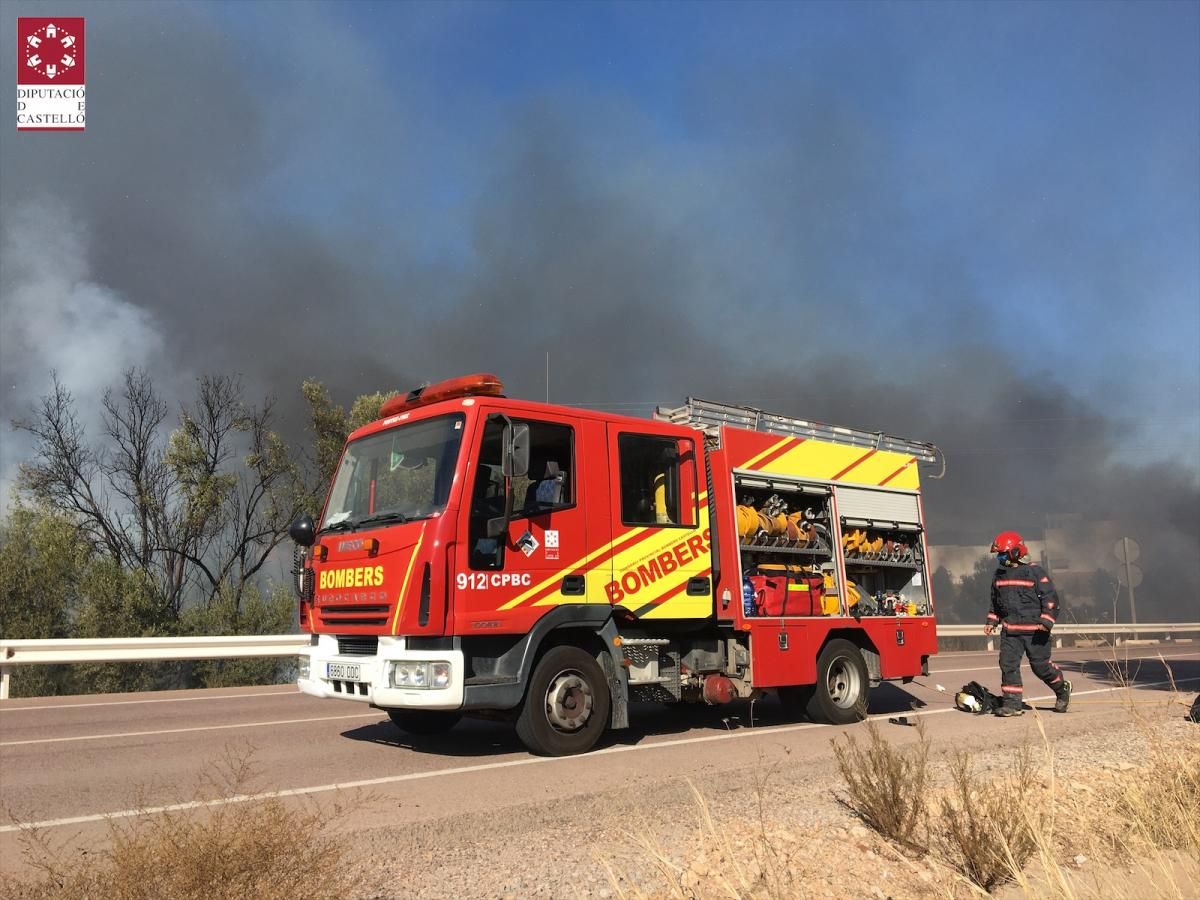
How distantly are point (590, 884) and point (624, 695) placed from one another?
3.65m

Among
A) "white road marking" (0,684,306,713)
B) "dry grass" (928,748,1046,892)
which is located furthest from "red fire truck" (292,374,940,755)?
"white road marking" (0,684,306,713)

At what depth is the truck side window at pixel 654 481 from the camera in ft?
26.5

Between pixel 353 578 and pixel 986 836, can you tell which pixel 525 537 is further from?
pixel 986 836

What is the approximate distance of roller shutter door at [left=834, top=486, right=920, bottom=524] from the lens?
10.1 m

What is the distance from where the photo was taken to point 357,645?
718 centimetres

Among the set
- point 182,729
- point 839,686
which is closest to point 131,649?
point 182,729

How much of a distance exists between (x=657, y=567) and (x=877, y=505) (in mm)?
3675

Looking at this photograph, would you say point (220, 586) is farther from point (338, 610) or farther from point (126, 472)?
point (338, 610)

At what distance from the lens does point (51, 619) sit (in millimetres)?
18734

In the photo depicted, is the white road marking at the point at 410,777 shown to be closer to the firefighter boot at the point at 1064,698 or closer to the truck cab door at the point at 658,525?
the truck cab door at the point at 658,525

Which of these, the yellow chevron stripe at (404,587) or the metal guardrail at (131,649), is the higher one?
the yellow chevron stripe at (404,587)

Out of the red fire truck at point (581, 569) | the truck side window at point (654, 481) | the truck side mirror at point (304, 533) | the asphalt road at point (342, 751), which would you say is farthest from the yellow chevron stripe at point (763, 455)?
the truck side mirror at point (304, 533)

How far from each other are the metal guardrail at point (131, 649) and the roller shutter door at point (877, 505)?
792cm

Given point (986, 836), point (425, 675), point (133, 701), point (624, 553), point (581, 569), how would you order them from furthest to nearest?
1. point (133, 701)
2. point (624, 553)
3. point (581, 569)
4. point (425, 675)
5. point (986, 836)
